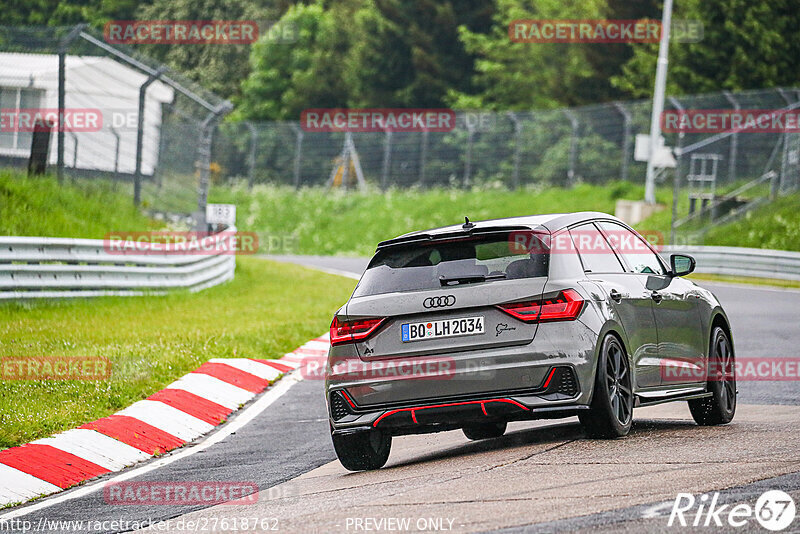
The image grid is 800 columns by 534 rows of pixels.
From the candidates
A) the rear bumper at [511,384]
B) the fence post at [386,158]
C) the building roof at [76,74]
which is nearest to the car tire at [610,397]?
the rear bumper at [511,384]

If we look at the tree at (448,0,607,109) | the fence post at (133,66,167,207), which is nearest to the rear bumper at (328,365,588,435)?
the fence post at (133,66,167,207)

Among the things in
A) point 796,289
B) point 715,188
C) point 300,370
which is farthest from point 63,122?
point 715,188

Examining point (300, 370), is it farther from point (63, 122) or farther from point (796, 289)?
point (796, 289)

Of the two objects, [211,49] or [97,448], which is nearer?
[97,448]

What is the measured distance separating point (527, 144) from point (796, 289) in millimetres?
18331

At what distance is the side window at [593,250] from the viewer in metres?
8.48

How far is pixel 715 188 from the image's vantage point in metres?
36.2

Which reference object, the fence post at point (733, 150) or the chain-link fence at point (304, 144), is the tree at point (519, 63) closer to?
the chain-link fence at point (304, 144)

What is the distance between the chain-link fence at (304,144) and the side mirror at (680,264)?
12.8 m

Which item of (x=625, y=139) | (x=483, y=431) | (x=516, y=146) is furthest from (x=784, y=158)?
(x=483, y=431)

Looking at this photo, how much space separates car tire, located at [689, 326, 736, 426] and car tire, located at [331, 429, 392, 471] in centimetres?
249

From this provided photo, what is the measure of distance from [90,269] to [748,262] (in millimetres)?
16408

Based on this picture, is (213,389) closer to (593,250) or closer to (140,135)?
(593,250)

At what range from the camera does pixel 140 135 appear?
75.0ft
